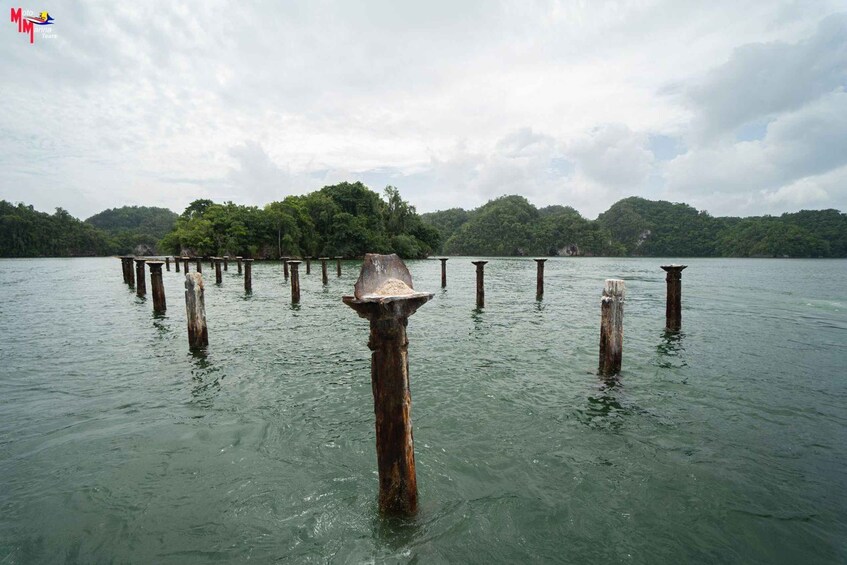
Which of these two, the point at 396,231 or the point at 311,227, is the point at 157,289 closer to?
the point at 311,227

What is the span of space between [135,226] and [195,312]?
183 meters

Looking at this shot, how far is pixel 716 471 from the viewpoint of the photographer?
404cm

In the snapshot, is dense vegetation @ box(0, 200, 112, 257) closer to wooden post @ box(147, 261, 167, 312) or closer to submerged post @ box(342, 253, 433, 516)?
wooden post @ box(147, 261, 167, 312)

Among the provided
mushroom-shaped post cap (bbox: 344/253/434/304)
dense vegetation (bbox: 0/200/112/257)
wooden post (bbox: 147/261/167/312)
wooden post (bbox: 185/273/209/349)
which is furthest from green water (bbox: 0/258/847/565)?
dense vegetation (bbox: 0/200/112/257)

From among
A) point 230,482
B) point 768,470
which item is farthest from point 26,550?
point 768,470

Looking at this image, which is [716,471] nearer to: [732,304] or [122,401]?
[122,401]

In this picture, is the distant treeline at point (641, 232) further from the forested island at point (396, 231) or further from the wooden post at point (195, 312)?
the wooden post at point (195, 312)

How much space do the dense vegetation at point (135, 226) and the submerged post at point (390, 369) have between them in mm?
142553

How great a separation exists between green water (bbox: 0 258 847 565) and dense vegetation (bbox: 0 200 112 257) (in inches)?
5367

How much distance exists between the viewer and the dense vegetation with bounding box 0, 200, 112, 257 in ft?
338

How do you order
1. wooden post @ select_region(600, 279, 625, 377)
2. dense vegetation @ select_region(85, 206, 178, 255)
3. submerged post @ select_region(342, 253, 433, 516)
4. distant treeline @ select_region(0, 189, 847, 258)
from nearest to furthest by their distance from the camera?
1. submerged post @ select_region(342, 253, 433, 516)
2. wooden post @ select_region(600, 279, 625, 377)
3. distant treeline @ select_region(0, 189, 847, 258)
4. dense vegetation @ select_region(85, 206, 178, 255)

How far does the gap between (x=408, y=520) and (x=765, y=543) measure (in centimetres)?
280

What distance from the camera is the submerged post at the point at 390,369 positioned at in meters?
2.86

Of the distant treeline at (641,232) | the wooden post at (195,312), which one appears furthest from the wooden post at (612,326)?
the distant treeline at (641,232)
